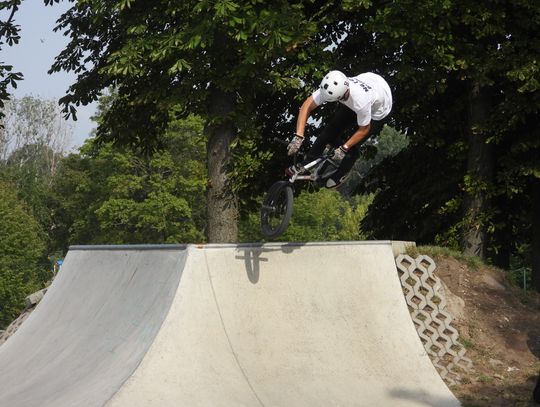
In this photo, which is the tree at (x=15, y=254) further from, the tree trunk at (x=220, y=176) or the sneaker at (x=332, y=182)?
the sneaker at (x=332, y=182)

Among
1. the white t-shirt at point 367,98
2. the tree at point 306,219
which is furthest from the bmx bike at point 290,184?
the tree at point 306,219

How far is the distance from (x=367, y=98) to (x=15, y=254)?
4875 cm

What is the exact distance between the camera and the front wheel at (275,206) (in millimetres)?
9859

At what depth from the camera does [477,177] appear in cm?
1703

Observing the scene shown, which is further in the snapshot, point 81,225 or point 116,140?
point 81,225

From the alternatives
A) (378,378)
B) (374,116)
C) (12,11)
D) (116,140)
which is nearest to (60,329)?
(378,378)

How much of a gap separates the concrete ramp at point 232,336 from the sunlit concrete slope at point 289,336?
0.01 m

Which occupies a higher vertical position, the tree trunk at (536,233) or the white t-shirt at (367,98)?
the white t-shirt at (367,98)

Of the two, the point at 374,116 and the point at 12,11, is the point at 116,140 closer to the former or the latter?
the point at 12,11

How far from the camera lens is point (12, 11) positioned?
59.6 ft

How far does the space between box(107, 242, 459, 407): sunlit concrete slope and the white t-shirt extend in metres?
1.85

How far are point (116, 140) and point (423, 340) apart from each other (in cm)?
1033

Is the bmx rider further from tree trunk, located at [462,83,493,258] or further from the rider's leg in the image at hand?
tree trunk, located at [462,83,493,258]

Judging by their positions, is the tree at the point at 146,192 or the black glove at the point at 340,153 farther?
the tree at the point at 146,192
